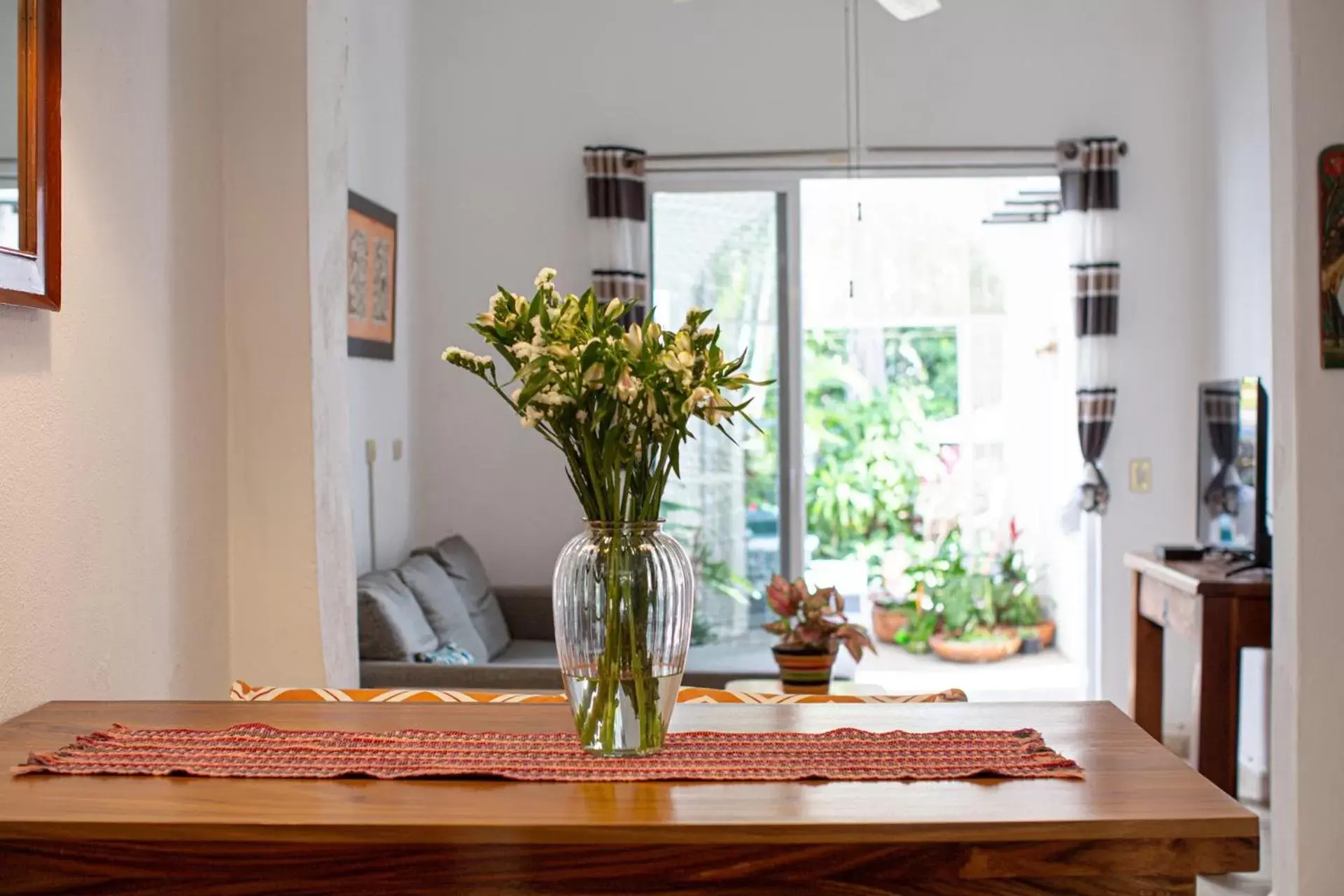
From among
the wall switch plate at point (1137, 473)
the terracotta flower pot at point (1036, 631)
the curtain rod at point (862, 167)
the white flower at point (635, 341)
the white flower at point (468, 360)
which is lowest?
the terracotta flower pot at point (1036, 631)

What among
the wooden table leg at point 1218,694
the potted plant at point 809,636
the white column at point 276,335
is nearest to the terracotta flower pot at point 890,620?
the wooden table leg at point 1218,694

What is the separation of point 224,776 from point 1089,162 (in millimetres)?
4496

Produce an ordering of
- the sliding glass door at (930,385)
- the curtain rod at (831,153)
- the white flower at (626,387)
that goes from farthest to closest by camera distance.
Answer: the sliding glass door at (930,385) < the curtain rod at (831,153) < the white flower at (626,387)

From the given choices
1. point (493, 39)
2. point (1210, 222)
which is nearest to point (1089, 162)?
point (1210, 222)

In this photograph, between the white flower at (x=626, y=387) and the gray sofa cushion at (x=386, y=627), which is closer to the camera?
the white flower at (x=626, y=387)

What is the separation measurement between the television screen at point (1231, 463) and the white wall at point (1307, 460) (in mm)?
773

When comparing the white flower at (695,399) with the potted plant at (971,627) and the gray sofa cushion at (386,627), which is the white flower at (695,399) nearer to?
the gray sofa cushion at (386,627)

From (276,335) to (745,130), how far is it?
10.1 ft

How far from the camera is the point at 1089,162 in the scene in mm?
5293

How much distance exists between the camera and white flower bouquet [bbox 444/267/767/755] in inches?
66.0

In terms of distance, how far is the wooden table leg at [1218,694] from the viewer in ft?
12.3

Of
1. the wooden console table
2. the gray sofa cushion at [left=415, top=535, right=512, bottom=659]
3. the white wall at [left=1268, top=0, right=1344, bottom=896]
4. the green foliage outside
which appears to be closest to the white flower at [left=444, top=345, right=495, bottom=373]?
the white wall at [left=1268, top=0, right=1344, bottom=896]

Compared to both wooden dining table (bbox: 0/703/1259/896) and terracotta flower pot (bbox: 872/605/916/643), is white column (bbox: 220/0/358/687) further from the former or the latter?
terracotta flower pot (bbox: 872/605/916/643)

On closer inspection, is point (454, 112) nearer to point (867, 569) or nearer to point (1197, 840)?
point (867, 569)
